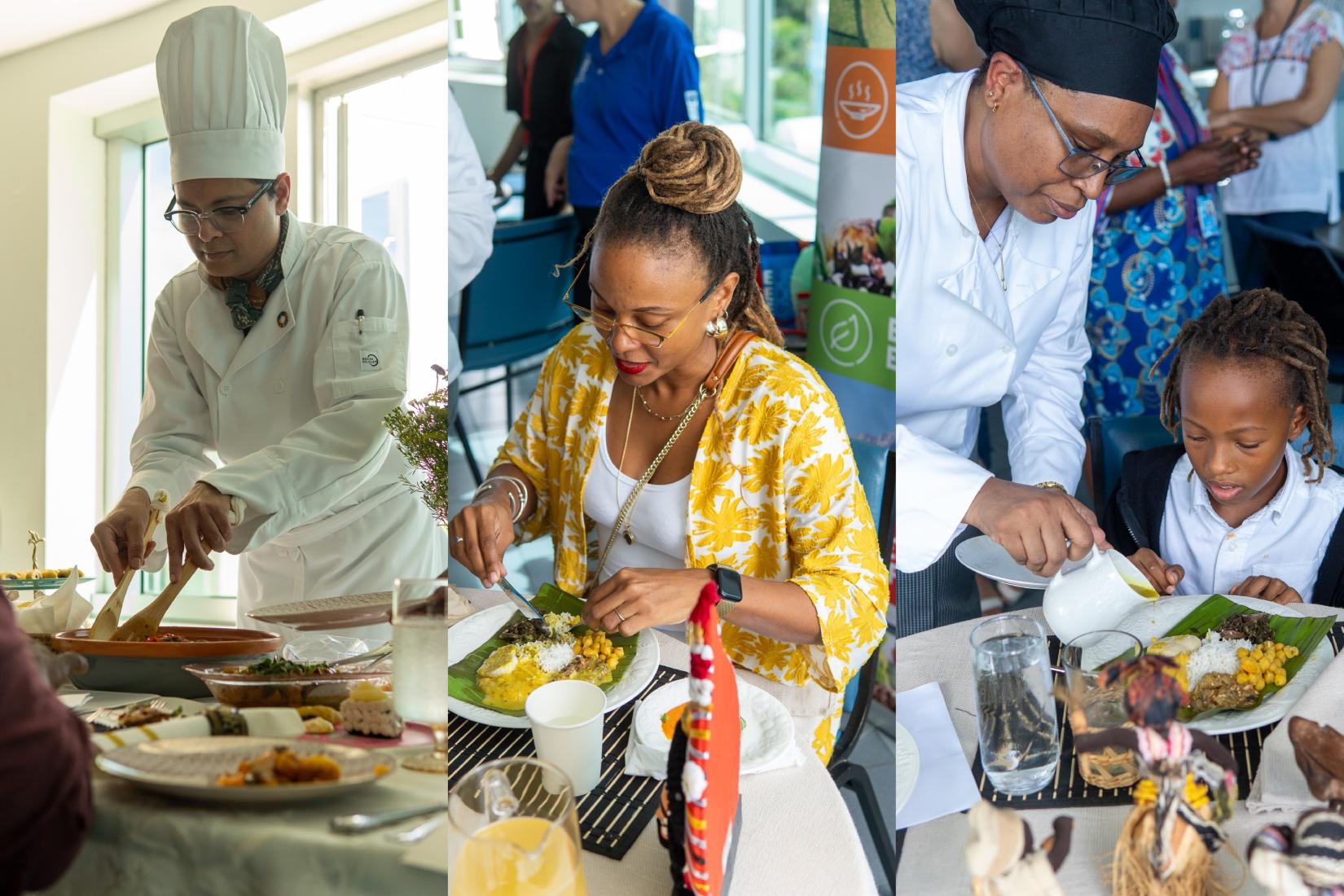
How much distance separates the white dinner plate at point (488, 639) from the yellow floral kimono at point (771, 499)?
0.12 m

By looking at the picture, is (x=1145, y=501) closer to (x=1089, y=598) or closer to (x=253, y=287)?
(x=1089, y=598)

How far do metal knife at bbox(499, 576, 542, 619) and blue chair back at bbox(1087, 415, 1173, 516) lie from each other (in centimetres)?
84

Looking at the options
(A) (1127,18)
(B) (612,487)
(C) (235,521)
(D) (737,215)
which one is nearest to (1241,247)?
(A) (1127,18)

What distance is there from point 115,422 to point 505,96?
571 mm

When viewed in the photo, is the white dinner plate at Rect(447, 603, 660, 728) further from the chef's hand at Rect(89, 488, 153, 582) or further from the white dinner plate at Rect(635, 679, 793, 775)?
the chef's hand at Rect(89, 488, 153, 582)

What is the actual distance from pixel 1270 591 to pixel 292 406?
132cm

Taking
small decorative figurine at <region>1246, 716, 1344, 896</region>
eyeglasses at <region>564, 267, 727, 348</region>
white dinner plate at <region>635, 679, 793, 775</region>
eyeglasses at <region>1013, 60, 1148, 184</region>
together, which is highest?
eyeglasses at <region>1013, 60, 1148, 184</region>

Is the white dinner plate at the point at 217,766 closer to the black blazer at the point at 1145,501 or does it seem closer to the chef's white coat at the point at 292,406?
the chef's white coat at the point at 292,406

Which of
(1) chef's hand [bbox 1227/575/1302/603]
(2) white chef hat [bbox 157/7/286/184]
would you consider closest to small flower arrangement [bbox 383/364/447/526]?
(2) white chef hat [bbox 157/7/286/184]

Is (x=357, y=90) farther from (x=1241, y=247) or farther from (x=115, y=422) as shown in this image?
(x=1241, y=247)

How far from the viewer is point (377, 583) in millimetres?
1097

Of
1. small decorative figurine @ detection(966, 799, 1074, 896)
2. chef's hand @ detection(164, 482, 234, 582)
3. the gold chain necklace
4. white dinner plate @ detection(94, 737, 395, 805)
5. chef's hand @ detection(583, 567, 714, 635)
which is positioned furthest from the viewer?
the gold chain necklace

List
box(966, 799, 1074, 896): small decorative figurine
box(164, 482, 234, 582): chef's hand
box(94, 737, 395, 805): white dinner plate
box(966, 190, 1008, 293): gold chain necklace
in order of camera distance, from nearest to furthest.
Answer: box(966, 799, 1074, 896): small decorative figurine → box(94, 737, 395, 805): white dinner plate → box(164, 482, 234, 582): chef's hand → box(966, 190, 1008, 293): gold chain necklace

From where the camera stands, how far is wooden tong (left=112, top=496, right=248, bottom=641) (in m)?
1.05
